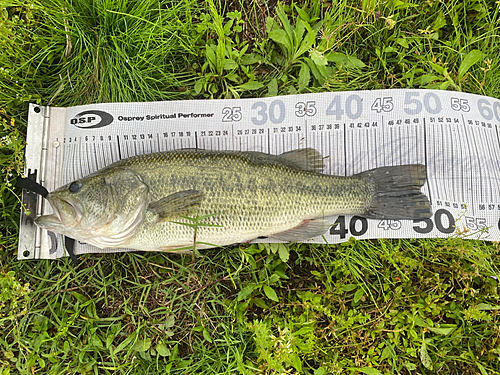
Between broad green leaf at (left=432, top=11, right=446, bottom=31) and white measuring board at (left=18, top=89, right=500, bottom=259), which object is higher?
broad green leaf at (left=432, top=11, right=446, bottom=31)

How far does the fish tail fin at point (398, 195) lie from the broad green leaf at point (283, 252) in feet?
2.43

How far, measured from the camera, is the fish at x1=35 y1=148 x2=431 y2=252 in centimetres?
260

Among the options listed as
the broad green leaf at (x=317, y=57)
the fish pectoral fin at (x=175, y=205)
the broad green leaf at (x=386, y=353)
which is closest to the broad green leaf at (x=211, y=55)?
the broad green leaf at (x=317, y=57)

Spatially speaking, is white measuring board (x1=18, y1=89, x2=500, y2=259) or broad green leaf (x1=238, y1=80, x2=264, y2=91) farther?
broad green leaf (x1=238, y1=80, x2=264, y2=91)

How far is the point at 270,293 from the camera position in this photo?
2.86m

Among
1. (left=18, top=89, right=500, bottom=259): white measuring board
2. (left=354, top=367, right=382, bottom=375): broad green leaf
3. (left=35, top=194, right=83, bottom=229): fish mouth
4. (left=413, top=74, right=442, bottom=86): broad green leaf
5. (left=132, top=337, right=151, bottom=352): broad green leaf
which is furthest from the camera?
(left=413, top=74, right=442, bottom=86): broad green leaf

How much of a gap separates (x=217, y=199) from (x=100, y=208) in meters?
0.87

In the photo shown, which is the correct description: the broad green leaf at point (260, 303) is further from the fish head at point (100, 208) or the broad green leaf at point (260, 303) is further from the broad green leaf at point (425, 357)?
the broad green leaf at point (425, 357)

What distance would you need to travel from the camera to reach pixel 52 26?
3135 mm

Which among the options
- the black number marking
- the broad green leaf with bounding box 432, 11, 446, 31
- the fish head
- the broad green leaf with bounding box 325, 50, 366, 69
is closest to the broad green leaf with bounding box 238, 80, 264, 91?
the broad green leaf with bounding box 325, 50, 366, 69

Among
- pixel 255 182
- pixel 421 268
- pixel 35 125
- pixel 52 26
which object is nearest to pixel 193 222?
pixel 255 182

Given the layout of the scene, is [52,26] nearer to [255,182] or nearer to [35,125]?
[35,125]

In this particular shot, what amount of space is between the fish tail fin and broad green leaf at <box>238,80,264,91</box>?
4.03 feet

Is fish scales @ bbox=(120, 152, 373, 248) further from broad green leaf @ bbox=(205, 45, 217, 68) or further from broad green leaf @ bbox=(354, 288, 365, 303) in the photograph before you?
broad green leaf @ bbox=(205, 45, 217, 68)
